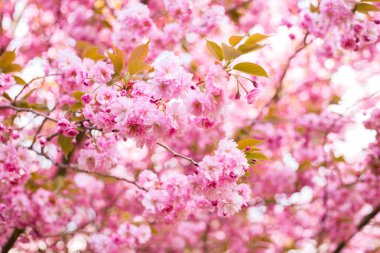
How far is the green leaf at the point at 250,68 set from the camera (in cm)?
190

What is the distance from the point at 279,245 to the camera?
6.32m

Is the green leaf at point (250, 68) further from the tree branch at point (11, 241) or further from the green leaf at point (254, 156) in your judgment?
the tree branch at point (11, 241)

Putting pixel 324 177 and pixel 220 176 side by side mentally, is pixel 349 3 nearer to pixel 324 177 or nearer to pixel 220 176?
pixel 220 176

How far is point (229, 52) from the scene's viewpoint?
1887 mm

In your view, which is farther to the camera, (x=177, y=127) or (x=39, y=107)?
(x=39, y=107)

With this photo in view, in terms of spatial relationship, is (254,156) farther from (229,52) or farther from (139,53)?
(139,53)

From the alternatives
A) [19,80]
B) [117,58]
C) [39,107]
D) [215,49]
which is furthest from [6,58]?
[215,49]

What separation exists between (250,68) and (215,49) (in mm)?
185

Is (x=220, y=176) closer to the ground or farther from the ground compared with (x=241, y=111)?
closer to the ground

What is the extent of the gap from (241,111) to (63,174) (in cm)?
366

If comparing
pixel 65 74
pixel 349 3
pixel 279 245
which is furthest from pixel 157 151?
pixel 349 3

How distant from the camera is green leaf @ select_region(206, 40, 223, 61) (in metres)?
1.94

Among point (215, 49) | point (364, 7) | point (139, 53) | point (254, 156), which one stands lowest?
point (254, 156)

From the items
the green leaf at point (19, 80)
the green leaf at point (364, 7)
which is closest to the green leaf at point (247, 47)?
the green leaf at point (364, 7)
